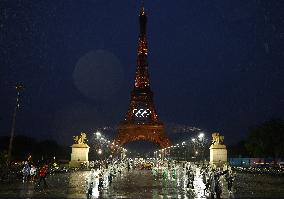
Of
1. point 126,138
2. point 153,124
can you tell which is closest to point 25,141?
point 126,138

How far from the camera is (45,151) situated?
106m

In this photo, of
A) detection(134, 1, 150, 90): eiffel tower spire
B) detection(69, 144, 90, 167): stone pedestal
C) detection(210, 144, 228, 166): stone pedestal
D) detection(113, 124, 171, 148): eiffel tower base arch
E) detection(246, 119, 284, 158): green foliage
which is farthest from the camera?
detection(134, 1, 150, 90): eiffel tower spire

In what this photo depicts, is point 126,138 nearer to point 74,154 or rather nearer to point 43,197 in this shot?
point 74,154

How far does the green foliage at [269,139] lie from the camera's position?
76.0 metres

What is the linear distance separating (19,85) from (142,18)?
8063cm

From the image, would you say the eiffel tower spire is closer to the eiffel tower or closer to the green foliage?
the eiffel tower

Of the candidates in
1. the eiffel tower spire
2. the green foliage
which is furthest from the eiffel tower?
the green foliage

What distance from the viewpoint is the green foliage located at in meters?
76.0

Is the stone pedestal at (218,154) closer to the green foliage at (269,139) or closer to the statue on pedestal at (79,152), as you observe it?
the statue on pedestal at (79,152)

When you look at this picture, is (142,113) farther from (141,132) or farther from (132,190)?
(132,190)

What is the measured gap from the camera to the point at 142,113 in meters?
109

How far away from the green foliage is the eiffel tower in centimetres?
2832

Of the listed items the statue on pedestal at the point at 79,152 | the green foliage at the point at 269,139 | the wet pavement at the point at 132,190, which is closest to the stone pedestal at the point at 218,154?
the statue on pedestal at the point at 79,152

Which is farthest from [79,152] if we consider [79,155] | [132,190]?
[132,190]
